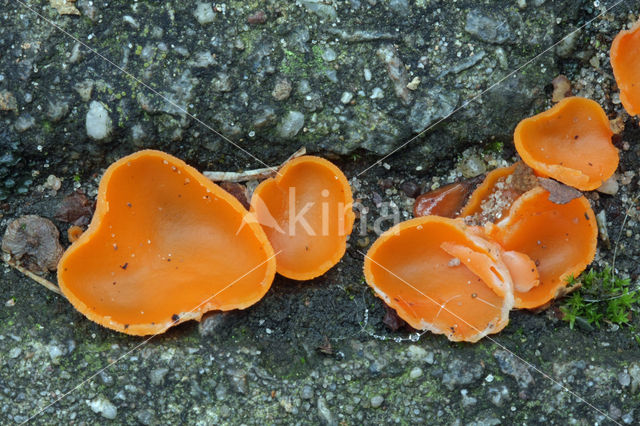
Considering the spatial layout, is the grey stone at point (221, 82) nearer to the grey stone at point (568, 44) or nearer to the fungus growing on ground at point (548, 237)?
the fungus growing on ground at point (548, 237)

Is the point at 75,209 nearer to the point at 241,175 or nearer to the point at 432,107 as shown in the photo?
the point at 241,175

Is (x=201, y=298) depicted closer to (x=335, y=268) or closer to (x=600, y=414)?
(x=335, y=268)

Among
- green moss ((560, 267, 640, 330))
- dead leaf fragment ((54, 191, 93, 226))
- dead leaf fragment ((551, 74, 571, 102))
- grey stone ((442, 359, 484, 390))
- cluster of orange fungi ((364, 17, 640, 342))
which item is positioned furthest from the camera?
dead leaf fragment ((551, 74, 571, 102))

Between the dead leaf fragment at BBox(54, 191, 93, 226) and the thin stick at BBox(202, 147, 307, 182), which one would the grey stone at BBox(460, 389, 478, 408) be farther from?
the dead leaf fragment at BBox(54, 191, 93, 226)

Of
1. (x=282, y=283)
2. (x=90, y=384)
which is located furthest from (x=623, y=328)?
(x=90, y=384)

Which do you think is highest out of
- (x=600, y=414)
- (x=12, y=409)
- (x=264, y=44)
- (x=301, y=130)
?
(x=264, y=44)

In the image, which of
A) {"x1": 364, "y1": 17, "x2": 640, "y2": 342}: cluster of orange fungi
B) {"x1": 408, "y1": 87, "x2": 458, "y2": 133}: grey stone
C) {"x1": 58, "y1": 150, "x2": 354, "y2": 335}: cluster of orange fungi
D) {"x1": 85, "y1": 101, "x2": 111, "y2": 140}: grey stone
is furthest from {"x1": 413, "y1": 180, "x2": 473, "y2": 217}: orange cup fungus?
{"x1": 85, "y1": 101, "x2": 111, "y2": 140}: grey stone
